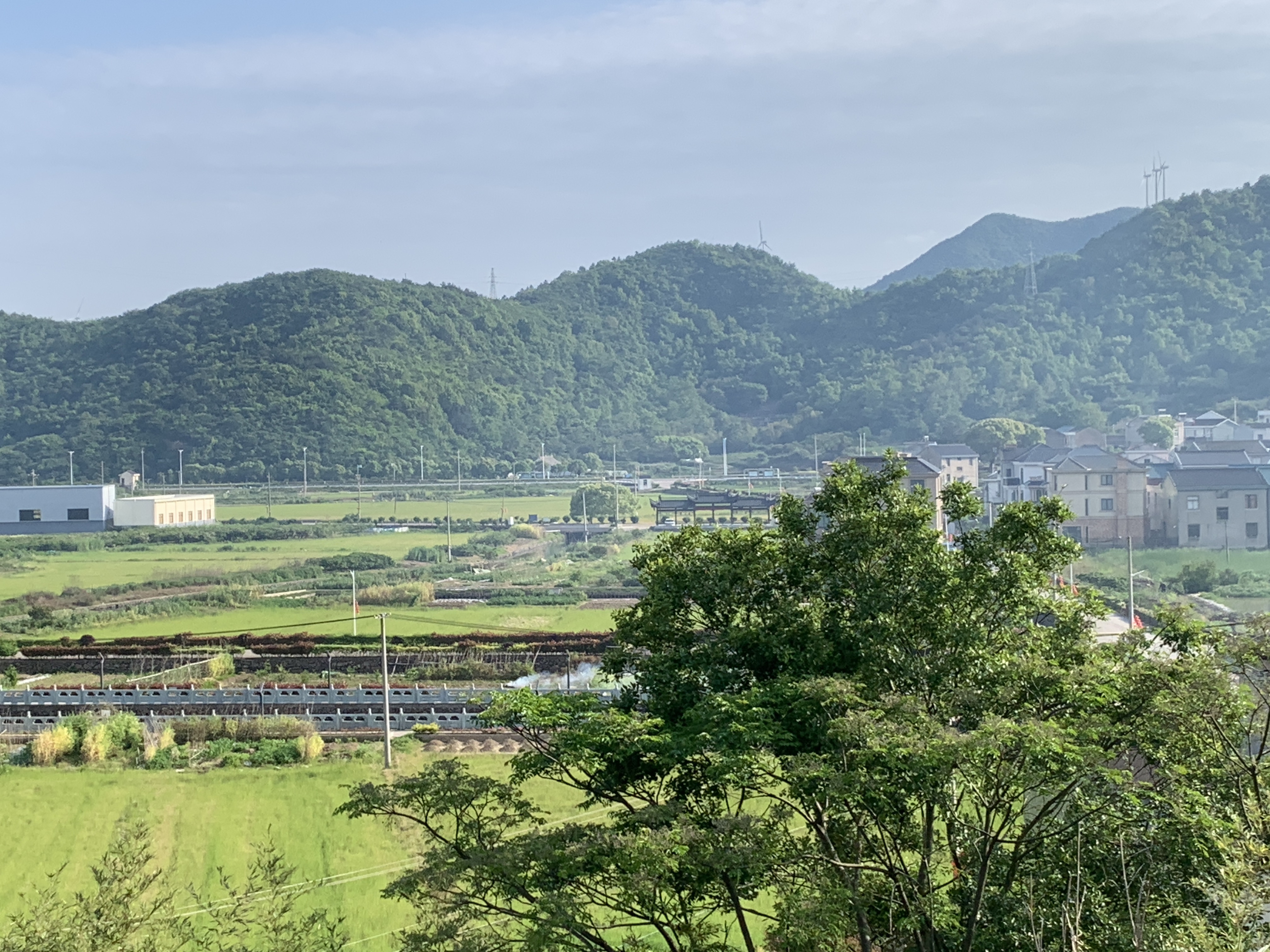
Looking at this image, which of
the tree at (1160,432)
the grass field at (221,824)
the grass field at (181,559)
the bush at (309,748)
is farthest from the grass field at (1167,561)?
the tree at (1160,432)

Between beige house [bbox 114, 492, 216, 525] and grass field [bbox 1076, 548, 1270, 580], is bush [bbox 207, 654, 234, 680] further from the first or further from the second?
beige house [bbox 114, 492, 216, 525]

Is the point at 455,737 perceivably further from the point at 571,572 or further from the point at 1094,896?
the point at 571,572

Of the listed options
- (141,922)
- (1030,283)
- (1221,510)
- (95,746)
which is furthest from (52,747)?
(1030,283)

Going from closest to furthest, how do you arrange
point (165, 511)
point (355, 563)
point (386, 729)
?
point (386, 729) < point (355, 563) < point (165, 511)

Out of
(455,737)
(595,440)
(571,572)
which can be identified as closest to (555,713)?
(455,737)

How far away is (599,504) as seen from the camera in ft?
129

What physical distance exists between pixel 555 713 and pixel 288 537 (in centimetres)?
3168

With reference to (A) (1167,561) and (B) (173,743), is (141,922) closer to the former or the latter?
(B) (173,743)

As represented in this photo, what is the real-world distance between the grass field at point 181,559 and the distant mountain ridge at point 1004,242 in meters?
116

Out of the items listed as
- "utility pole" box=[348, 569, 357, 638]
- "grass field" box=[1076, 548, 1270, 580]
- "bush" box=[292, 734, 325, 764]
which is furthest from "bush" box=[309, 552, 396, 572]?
"bush" box=[292, 734, 325, 764]

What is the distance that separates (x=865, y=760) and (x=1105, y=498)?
80.8ft

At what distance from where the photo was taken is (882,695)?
5605 millimetres

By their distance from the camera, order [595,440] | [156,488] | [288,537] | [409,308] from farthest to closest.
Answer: [409,308]
[595,440]
[156,488]
[288,537]

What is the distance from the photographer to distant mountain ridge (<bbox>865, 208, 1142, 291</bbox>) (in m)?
143
